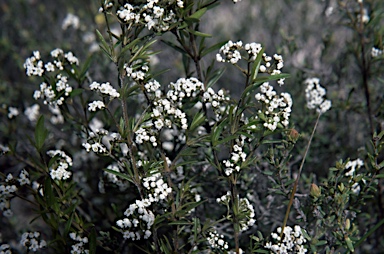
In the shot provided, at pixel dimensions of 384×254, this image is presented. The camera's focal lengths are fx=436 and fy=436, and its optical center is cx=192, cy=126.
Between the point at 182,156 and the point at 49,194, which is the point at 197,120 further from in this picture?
the point at 49,194

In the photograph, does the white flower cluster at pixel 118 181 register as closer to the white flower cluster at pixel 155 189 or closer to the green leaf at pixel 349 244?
the white flower cluster at pixel 155 189

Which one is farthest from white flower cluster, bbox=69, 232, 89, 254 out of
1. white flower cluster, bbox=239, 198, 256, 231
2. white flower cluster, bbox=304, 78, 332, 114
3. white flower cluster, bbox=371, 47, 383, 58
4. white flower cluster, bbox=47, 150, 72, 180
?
white flower cluster, bbox=371, 47, 383, 58

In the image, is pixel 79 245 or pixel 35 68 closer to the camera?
pixel 79 245

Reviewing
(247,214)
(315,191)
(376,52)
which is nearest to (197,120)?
(247,214)

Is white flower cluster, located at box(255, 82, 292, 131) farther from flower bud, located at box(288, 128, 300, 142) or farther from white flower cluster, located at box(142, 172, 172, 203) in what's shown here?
white flower cluster, located at box(142, 172, 172, 203)

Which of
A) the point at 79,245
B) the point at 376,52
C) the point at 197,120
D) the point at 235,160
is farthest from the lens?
the point at 376,52
